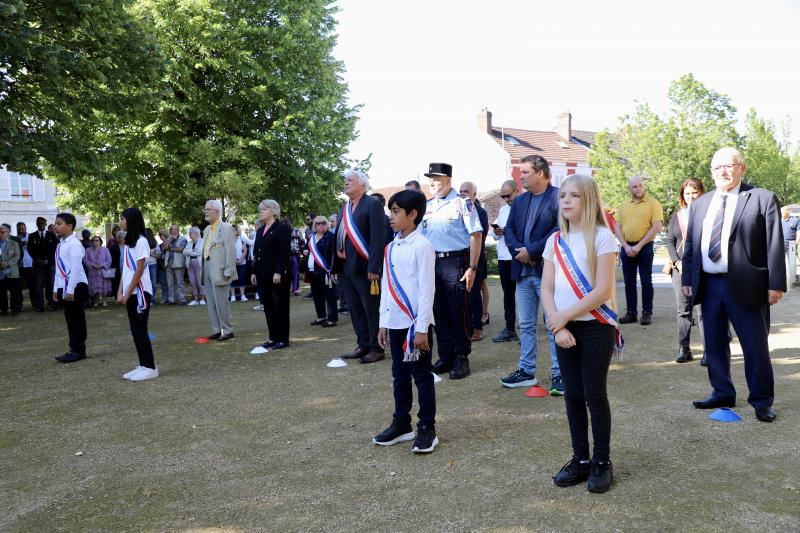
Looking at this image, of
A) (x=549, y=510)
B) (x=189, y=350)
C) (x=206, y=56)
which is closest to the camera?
→ (x=549, y=510)

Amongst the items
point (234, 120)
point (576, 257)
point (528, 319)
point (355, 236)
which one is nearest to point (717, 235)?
point (528, 319)

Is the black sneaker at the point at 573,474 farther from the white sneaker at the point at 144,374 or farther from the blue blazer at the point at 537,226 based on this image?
the white sneaker at the point at 144,374

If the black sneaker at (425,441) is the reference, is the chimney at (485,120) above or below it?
above

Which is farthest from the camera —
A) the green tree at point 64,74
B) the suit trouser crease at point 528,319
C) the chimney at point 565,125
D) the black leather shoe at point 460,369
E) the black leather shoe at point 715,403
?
the chimney at point 565,125

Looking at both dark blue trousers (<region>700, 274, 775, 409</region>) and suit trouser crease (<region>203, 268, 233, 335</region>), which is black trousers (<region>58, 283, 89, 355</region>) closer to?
suit trouser crease (<region>203, 268, 233, 335</region>)

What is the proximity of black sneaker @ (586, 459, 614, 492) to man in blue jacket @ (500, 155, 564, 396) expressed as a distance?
2.02m

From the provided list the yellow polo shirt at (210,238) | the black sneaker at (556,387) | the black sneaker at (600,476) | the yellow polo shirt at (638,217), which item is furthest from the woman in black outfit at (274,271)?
the black sneaker at (600,476)

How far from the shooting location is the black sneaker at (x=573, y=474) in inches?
147

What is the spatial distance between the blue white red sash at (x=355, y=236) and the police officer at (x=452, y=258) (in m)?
0.94

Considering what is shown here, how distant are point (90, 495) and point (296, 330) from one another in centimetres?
666

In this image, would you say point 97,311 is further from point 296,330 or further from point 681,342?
point 681,342

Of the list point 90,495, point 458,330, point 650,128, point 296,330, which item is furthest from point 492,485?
point 650,128

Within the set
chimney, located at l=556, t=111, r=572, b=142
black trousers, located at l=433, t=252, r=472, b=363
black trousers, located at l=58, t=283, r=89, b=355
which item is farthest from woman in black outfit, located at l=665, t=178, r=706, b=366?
chimney, located at l=556, t=111, r=572, b=142

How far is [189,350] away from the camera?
891 cm
